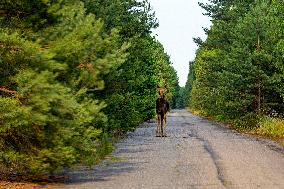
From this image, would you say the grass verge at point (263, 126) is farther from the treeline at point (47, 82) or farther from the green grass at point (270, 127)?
the treeline at point (47, 82)

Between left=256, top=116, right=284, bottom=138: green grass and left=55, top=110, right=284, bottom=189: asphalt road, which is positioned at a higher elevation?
left=256, top=116, right=284, bottom=138: green grass

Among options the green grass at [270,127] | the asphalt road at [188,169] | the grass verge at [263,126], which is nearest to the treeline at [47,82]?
the asphalt road at [188,169]

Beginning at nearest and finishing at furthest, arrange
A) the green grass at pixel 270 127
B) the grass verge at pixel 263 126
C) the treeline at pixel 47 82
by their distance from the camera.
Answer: the treeline at pixel 47 82 → the grass verge at pixel 263 126 → the green grass at pixel 270 127

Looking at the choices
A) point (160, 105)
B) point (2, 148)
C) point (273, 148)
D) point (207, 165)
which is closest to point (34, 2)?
point (2, 148)

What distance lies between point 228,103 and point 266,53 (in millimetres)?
4240

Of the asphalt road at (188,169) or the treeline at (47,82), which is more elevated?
the treeline at (47,82)

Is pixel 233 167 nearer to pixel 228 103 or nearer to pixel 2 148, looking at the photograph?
pixel 2 148

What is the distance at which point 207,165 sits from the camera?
1550 centimetres

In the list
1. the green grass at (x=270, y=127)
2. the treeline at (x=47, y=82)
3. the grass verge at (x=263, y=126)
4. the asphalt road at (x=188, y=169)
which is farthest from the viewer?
the green grass at (x=270, y=127)

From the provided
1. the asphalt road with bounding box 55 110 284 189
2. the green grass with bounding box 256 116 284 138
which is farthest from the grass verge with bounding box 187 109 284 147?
the asphalt road with bounding box 55 110 284 189

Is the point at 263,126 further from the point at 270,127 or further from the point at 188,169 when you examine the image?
the point at 188,169

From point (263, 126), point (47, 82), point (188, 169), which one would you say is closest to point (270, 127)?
point (263, 126)

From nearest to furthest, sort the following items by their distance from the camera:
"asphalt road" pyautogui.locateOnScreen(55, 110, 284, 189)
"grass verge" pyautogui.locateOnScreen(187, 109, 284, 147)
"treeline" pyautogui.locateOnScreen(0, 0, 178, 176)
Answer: "treeline" pyautogui.locateOnScreen(0, 0, 178, 176), "asphalt road" pyautogui.locateOnScreen(55, 110, 284, 189), "grass verge" pyautogui.locateOnScreen(187, 109, 284, 147)

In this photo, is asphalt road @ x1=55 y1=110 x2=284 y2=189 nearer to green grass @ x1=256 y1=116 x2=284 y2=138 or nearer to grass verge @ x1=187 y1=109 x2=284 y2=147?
grass verge @ x1=187 y1=109 x2=284 y2=147
